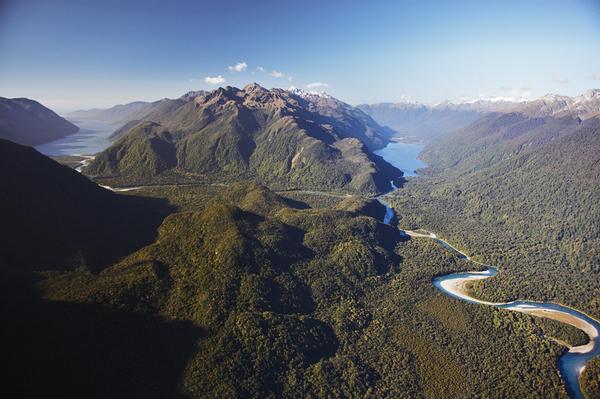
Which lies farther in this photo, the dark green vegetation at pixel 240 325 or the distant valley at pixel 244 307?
the distant valley at pixel 244 307

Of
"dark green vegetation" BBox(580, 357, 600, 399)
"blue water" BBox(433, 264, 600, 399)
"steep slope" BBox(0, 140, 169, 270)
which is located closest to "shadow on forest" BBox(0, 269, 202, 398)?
"steep slope" BBox(0, 140, 169, 270)

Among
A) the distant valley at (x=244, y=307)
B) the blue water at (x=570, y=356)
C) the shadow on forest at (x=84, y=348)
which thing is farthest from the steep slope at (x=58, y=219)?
the blue water at (x=570, y=356)

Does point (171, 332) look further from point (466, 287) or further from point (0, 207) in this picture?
point (466, 287)

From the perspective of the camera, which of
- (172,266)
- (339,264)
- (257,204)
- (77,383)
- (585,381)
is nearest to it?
(77,383)

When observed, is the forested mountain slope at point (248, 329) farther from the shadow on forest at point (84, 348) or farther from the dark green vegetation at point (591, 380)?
the dark green vegetation at point (591, 380)

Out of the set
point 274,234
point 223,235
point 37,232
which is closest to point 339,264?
point 274,234

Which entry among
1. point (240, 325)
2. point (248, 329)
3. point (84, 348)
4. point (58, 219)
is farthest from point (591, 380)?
point (58, 219)
